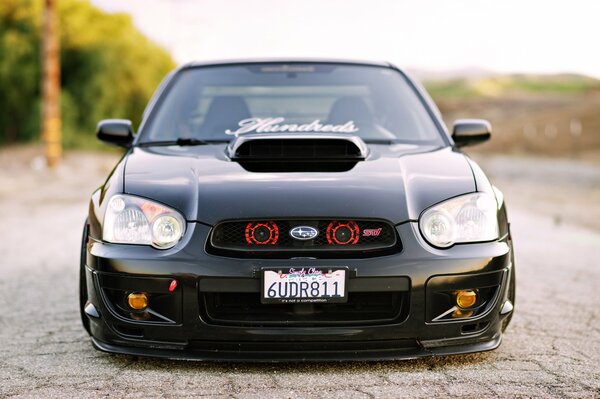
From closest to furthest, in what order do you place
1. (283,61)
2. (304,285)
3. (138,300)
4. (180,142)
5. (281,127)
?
(304,285), (138,300), (180,142), (281,127), (283,61)

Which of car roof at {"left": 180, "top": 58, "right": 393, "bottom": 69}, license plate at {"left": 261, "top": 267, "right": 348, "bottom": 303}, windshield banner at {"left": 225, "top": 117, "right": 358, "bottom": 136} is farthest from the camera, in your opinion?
car roof at {"left": 180, "top": 58, "right": 393, "bottom": 69}

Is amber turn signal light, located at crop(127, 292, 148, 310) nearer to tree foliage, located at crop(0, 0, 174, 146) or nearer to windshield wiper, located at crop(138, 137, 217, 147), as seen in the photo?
windshield wiper, located at crop(138, 137, 217, 147)

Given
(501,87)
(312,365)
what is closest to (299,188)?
(312,365)

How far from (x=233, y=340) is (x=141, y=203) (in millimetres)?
692

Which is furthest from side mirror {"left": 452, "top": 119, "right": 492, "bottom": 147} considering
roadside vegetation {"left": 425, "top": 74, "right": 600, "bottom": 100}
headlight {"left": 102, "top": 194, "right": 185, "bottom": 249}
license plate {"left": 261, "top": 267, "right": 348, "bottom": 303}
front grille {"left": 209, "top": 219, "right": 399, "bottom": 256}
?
roadside vegetation {"left": 425, "top": 74, "right": 600, "bottom": 100}

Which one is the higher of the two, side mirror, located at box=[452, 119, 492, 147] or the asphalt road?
side mirror, located at box=[452, 119, 492, 147]

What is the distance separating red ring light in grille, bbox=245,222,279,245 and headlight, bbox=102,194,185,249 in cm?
27

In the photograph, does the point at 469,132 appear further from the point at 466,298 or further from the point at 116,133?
the point at 116,133

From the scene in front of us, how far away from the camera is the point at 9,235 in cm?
902

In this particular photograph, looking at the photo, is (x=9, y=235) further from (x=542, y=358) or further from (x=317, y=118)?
(x=542, y=358)

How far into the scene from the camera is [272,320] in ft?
11.3

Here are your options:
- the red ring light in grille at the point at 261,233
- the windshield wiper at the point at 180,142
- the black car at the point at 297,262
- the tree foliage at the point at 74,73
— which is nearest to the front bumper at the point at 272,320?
the black car at the point at 297,262

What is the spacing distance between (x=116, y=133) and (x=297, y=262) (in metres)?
1.78

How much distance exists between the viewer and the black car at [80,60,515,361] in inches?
133
